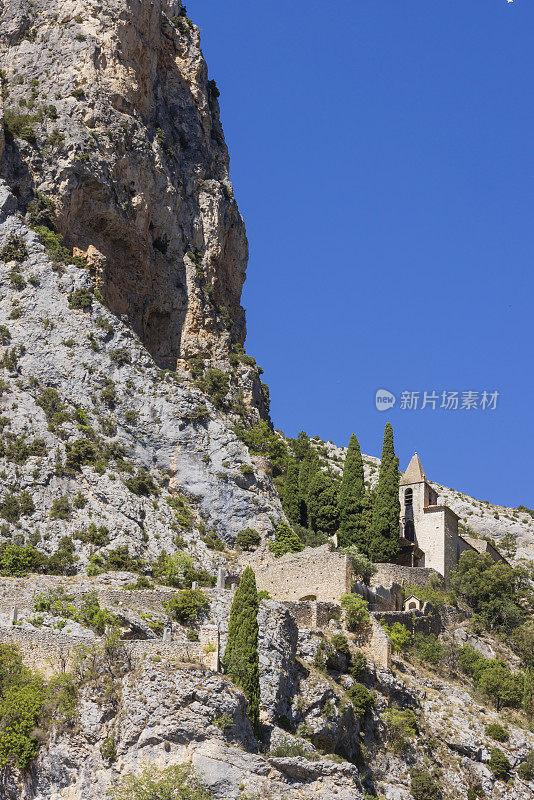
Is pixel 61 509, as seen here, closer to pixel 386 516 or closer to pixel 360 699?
pixel 386 516

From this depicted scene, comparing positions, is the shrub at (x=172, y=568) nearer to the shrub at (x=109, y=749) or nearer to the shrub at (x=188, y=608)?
the shrub at (x=188, y=608)

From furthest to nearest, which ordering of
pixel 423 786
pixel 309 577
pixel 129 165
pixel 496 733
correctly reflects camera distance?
pixel 129 165
pixel 309 577
pixel 496 733
pixel 423 786

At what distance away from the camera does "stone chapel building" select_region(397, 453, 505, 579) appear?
7656cm

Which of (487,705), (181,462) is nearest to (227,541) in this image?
(181,462)

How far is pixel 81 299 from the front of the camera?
76812 mm

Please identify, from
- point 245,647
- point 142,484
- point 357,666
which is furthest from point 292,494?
point 245,647

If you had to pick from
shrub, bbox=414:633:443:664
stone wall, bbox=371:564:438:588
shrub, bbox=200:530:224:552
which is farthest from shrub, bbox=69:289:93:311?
shrub, bbox=414:633:443:664

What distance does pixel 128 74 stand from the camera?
3501 inches

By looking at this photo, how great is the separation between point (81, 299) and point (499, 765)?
40.7 meters

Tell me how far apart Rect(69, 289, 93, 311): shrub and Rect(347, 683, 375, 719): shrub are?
3600 cm

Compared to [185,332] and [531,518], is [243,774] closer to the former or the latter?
[185,332]

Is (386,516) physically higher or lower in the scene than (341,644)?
higher

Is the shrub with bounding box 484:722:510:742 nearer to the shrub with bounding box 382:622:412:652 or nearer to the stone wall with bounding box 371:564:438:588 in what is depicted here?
the shrub with bounding box 382:622:412:652

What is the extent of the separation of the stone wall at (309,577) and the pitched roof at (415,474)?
2495 centimetres
